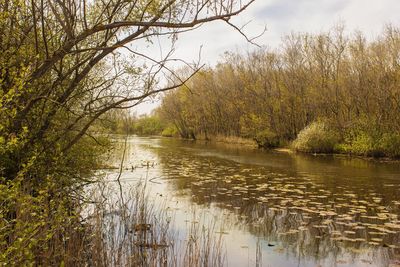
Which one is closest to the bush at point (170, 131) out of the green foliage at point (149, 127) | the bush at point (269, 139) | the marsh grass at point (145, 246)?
the green foliage at point (149, 127)

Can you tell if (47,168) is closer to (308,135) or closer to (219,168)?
(219,168)

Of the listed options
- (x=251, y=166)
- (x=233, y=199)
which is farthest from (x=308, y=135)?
(x=233, y=199)

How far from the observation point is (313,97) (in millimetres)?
32406

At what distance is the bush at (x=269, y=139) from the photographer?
34.8 metres

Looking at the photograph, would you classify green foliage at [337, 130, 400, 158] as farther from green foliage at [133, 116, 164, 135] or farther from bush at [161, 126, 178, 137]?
green foliage at [133, 116, 164, 135]

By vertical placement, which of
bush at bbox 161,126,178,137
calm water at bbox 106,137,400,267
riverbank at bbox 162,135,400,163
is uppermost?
bush at bbox 161,126,178,137

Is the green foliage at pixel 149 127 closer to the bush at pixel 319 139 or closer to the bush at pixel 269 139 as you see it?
the bush at pixel 269 139

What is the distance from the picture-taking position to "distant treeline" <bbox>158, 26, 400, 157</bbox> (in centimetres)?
2570

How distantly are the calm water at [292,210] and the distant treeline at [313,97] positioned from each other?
5.78 meters

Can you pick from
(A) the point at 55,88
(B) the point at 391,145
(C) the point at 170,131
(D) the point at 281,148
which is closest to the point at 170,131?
(C) the point at 170,131

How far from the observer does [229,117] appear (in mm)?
45531

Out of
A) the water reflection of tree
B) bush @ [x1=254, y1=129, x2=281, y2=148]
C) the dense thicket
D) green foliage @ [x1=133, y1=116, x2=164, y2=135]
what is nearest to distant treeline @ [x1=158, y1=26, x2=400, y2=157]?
bush @ [x1=254, y1=129, x2=281, y2=148]

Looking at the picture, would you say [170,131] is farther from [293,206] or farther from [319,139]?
[293,206]

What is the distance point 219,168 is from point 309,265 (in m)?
12.2
